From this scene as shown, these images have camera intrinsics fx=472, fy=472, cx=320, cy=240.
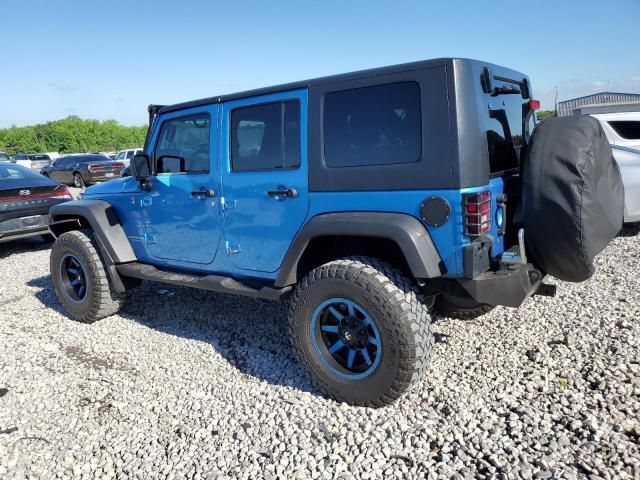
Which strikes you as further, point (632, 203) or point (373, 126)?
point (632, 203)

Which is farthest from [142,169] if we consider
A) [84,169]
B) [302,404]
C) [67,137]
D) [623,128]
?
[67,137]

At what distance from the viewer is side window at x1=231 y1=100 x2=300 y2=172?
10.6 ft

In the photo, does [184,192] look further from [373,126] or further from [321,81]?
[373,126]

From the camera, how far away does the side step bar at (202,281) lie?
10.9 feet

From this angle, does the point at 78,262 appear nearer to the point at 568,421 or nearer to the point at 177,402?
the point at 177,402

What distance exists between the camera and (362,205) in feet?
9.47

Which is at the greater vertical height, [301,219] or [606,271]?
[301,219]

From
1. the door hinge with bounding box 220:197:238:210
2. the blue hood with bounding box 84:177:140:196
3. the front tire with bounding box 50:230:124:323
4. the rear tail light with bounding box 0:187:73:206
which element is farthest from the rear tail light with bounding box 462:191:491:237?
the rear tail light with bounding box 0:187:73:206

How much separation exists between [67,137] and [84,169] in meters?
36.2

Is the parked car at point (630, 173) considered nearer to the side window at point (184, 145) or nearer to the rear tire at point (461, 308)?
the rear tire at point (461, 308)

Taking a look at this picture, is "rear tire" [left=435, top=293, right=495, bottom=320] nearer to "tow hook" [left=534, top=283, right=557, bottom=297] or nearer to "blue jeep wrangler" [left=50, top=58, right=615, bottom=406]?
"blue jeep wrangler" [left=50, top=58, right=615, bottom=406]

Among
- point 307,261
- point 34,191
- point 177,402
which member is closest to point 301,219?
point 307,261

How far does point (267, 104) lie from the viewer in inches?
133

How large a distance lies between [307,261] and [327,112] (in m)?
1.02
